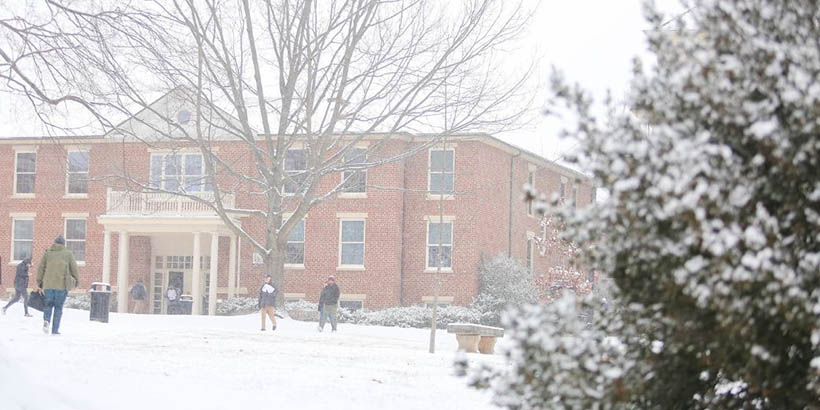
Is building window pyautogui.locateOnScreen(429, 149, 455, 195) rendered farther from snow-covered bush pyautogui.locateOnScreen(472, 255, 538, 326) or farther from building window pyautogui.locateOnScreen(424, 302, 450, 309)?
building window pyautogui.locateOnScreen(424, 302, 450, 309)

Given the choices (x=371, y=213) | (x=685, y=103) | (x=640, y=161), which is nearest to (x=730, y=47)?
(x=685, y=103)

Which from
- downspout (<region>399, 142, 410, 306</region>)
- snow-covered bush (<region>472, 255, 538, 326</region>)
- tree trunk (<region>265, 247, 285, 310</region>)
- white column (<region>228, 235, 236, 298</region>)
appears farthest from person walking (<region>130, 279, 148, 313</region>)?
snow-covered bush (<region>472, 255, 538, 326</region>)

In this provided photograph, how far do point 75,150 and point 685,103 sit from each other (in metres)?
40.3

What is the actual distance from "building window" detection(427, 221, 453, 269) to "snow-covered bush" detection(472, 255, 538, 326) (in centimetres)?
125

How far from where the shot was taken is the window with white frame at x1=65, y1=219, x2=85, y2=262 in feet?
141

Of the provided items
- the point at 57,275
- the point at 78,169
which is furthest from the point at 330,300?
the point at 78,169

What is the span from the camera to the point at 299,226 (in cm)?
4075

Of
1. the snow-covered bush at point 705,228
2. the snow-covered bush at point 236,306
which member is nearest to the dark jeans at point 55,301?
the snow-covered bush at point 705,228

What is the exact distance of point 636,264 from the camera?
4.51m

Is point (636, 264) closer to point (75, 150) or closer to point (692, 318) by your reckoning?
point (692, 318)

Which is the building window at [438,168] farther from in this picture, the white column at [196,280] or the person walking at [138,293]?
the person walking at [138,293]

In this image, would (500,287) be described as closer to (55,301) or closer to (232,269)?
(232,269)

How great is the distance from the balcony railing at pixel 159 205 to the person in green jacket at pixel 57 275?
21.4 metres

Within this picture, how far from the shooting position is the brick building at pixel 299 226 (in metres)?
39.4
